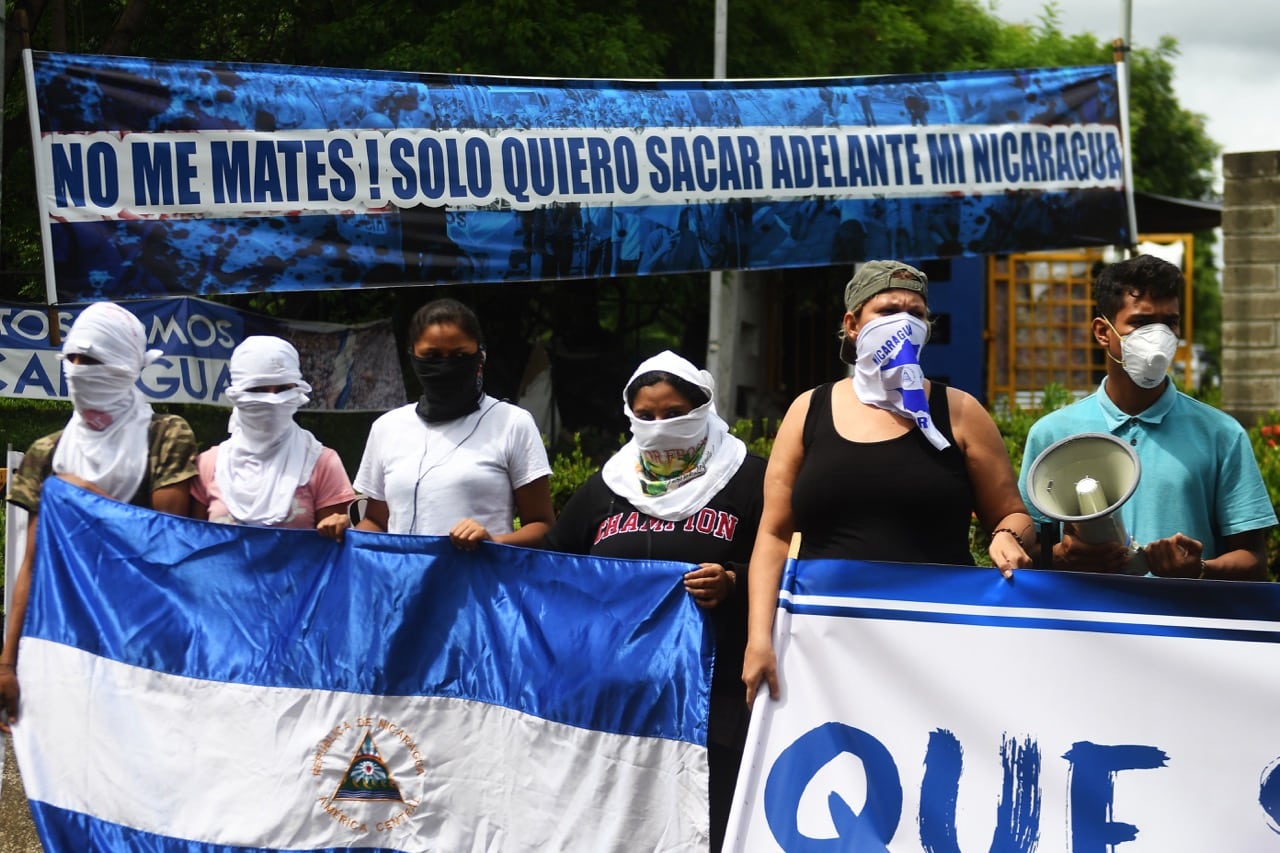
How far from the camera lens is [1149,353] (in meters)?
3.55

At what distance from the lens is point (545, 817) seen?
3.79m

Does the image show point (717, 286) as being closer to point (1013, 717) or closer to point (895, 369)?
point (895, 369)

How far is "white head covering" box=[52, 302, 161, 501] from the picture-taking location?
4.41m

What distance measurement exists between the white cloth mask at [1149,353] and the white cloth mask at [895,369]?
53 cm

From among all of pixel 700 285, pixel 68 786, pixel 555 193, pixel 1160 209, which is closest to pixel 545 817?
pixel 68 786

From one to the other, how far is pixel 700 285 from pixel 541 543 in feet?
35.9

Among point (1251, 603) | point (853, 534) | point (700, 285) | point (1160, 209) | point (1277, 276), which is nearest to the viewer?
point (1251, 603)

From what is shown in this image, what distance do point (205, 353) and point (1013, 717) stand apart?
6.17 metres

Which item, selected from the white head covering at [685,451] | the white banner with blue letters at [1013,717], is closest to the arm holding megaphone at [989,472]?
the white banner with blue letters at [1013,717]

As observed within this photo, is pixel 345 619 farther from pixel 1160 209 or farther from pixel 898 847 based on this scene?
pixel 1160 209

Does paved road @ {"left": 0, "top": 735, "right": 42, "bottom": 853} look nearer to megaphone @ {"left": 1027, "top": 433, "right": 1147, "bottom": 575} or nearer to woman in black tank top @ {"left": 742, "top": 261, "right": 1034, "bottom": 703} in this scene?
woman in black tank top @ {"left": 742, "top": 261, "right": 1034, "bottom": 703}

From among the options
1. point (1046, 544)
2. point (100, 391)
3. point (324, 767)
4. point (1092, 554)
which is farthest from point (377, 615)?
point (1092, 554)

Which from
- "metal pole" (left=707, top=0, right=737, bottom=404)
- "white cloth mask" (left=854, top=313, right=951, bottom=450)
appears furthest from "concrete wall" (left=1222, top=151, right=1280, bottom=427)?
"white cloth mask" (left=854, top=313, right=951, bottom=450)

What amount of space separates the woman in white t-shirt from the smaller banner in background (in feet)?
10.2
